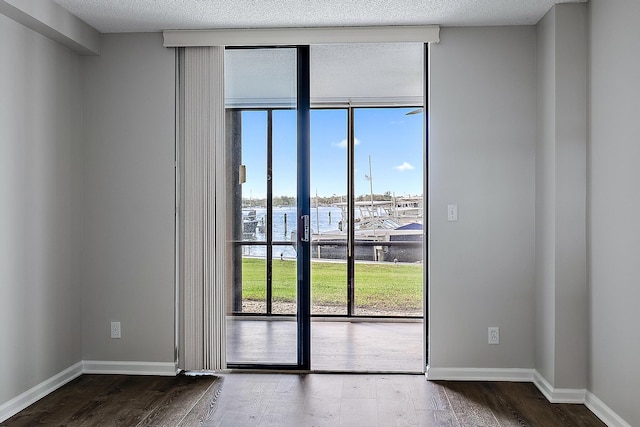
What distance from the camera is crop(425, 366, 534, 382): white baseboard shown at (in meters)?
3.94

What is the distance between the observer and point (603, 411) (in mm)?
3238

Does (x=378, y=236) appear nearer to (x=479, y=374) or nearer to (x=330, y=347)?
(x=330, y=347)

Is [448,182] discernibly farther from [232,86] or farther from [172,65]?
[172,65]

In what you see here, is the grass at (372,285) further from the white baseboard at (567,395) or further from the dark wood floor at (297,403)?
the white baseboard at (567,395)

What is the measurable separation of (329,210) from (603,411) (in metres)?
3.73

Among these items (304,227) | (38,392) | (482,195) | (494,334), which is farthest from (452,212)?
(38,392)

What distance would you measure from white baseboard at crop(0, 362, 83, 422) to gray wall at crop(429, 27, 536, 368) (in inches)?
101

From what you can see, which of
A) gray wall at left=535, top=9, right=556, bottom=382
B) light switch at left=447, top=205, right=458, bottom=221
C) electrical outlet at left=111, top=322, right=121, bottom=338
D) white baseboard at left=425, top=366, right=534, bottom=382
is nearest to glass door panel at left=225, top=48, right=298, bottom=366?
electrical outlet at left=111, top=322, right=121, bottom=338

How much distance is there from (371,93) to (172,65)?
253cm

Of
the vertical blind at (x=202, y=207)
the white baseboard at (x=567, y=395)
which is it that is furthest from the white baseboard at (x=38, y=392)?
the white baseboard at (x=567, y=395)

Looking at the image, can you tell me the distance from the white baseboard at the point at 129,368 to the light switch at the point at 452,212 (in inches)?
89.2

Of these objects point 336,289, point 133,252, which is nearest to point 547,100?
point 133,252

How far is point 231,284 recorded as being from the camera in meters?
4.16

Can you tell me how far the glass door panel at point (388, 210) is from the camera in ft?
20.7
